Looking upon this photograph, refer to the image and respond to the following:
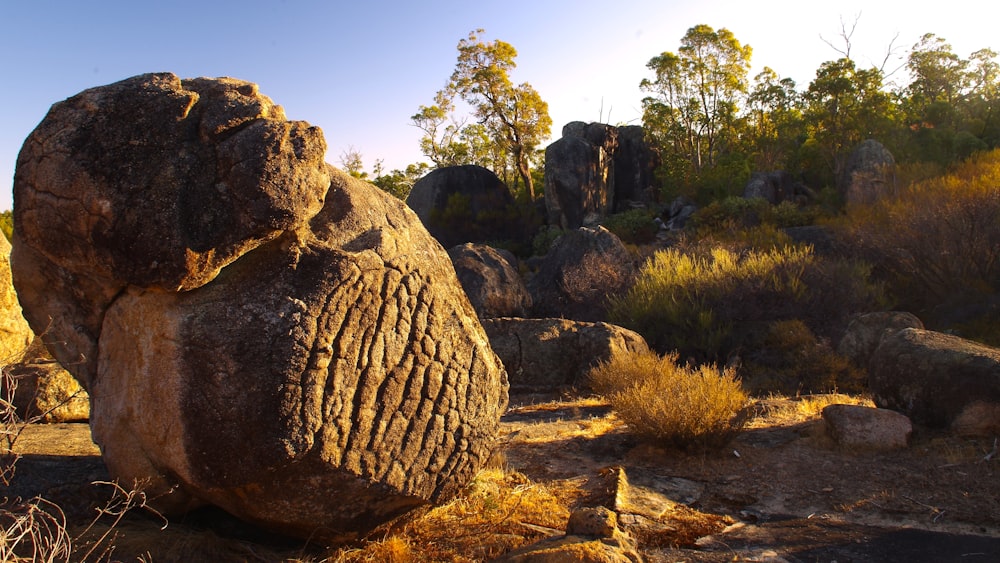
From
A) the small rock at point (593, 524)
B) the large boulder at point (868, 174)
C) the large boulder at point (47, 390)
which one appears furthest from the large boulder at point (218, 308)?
the large boulder at point (868, 174)

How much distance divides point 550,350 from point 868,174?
1652cm

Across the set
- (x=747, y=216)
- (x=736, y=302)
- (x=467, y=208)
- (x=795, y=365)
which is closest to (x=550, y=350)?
(x=795, y=365)

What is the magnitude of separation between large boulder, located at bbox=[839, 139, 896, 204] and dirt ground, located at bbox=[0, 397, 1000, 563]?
54.6 ft

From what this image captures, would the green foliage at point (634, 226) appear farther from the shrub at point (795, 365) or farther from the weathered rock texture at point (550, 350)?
the weathered rock texture at point (550, 350)

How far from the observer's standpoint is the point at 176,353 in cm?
276

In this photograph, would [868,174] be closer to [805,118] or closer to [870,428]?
[805,118]

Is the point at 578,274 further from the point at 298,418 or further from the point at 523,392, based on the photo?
the point at 298,418

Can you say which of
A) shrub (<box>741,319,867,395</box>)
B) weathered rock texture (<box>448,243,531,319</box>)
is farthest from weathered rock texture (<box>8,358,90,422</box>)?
shrub (<box>741,319,867,395</box>)

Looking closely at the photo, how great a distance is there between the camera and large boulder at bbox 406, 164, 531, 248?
28.3 meters

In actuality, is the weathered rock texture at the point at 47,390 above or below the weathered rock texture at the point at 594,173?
below

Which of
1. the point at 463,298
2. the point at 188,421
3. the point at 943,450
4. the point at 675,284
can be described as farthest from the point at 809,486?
the point at 675,284

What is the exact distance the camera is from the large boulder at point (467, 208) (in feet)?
92.9

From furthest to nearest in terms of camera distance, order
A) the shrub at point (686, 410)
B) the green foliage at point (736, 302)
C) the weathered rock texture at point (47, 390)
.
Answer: the green foliage at point (736, 302)
the shrub at point (686, 410)
the weathered rock texture at point (47, 390)

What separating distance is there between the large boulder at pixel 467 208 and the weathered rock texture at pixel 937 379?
22.4 m
